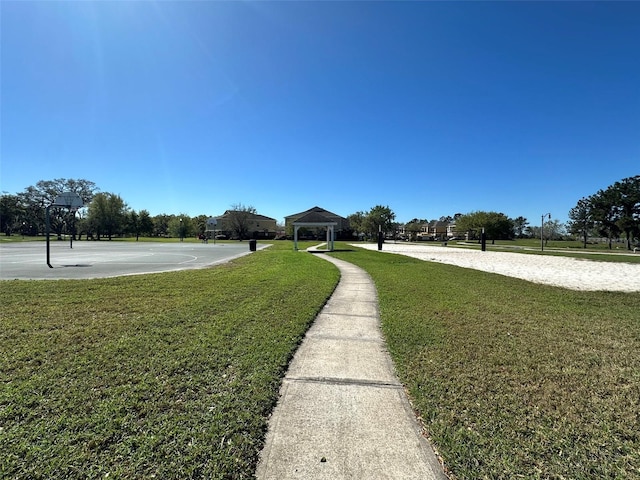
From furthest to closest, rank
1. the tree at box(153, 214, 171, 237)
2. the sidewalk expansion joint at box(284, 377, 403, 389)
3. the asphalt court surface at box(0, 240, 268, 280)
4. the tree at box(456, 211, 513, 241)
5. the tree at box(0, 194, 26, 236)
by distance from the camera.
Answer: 1. the tree at box(153, 214, 171, 237)
2. the tree at box(0, 194, 26, 236)
3. the tree at box(456, 211, 513, 241)
4. the asphalt court surface at box(0, 240, 268, 280)
5. the sidewalk expansion joint at box(284, 377, 403, 389)

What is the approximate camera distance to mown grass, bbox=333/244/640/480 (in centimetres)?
226

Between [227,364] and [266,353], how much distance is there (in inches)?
21.4

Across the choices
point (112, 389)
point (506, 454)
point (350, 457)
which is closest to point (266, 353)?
point (112, 389)

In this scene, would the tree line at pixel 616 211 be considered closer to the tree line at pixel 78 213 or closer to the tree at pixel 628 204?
the tree at pixel 628 204

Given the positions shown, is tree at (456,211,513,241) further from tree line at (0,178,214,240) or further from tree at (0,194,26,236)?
tree at (0,194,26,236)

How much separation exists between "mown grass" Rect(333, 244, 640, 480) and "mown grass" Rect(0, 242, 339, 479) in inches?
62.9

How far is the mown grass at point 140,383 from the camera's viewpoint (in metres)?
2.16

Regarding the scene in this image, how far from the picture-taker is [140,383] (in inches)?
127

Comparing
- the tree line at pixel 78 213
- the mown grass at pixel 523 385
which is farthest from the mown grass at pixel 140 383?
the tree line at pixel 78 213

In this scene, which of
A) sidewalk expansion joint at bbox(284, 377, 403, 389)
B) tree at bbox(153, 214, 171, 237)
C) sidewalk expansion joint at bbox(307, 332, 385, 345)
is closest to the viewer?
sidewalk expansion joint at bbox(284, 377, 403, 389)

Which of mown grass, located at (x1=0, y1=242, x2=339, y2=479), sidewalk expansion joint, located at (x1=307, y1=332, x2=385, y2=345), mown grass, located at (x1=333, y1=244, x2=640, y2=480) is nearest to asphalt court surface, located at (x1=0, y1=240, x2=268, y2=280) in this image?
mown grass, located at (x1=0, y1=242, x2=339, y2=479)

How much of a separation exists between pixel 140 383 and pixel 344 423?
2148mm

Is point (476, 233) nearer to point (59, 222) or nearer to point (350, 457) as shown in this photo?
point (350, 457)

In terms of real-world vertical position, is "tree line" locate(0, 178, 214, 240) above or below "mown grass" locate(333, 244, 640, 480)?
above
